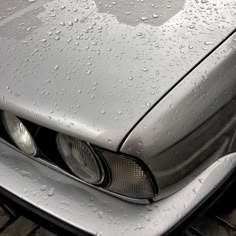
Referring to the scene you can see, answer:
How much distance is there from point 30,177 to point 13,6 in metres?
0.71

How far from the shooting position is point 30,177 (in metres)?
1.44

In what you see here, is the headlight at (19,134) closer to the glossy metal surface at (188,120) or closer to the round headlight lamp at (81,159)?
the round headlight lamp at (81,159)

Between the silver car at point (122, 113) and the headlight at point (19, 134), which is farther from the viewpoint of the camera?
the headlight at point (19, 134)

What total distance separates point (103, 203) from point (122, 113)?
31 cm

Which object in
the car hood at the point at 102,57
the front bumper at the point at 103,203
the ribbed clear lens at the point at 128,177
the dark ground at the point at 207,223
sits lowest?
the dark ground at the point at 207,223

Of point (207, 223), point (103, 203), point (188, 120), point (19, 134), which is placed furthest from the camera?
point (207, 223)

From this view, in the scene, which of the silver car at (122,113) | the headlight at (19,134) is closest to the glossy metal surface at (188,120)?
the silver car at (122,113)

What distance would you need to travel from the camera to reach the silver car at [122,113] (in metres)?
1.19

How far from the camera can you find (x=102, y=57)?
1350 millimetres

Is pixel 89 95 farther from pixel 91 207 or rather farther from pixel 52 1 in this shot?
pixel 52 1

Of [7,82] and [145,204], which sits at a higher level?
[7,82]

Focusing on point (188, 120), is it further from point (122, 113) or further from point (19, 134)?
point (19, 134)

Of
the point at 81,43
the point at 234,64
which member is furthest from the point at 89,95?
the point at 234,64

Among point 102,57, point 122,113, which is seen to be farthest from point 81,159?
point 102,57
